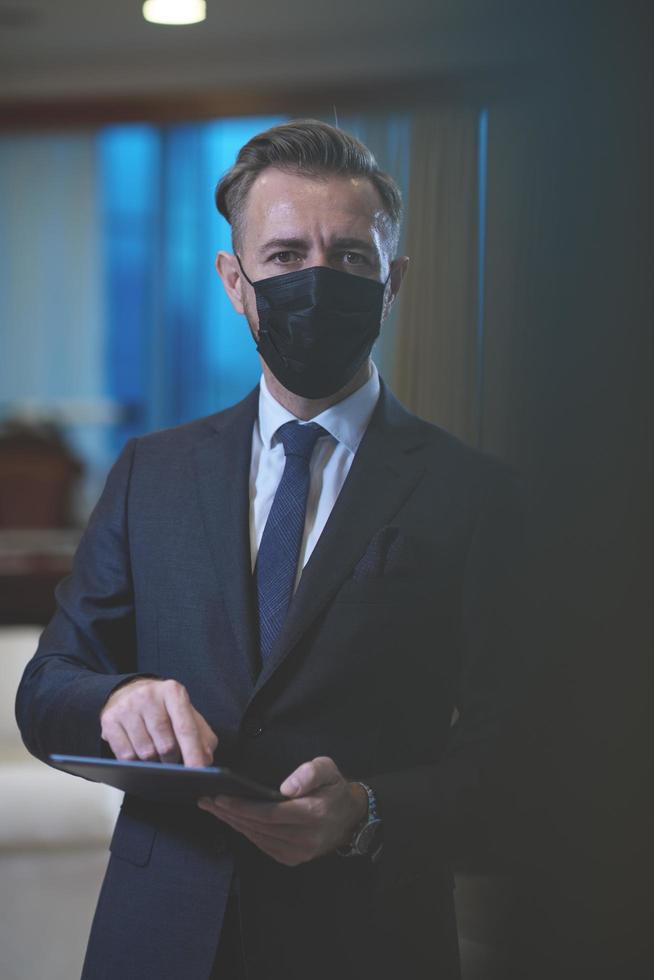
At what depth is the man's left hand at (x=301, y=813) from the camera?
81 cm

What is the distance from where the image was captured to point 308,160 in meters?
1.02

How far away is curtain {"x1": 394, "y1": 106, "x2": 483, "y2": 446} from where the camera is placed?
24.2 inches

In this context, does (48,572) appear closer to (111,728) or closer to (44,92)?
(44,92)

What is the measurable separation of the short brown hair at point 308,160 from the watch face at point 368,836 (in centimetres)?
56

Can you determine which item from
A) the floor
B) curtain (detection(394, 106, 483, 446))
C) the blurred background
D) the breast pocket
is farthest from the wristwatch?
the floor

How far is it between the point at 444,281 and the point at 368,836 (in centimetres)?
48

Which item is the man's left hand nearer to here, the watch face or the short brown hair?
the watch face

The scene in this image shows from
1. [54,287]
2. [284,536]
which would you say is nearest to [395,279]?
[284,536]

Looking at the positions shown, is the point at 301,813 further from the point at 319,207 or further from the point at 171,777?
the point at 319,207

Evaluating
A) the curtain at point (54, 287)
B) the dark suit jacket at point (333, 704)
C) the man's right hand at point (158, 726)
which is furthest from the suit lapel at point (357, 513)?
the curtain at point (54, 287)

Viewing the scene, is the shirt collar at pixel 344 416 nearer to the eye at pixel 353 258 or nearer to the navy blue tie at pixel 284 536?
the navy blue tie at pixel 284 536

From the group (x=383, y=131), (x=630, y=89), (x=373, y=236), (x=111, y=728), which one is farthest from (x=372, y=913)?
(x=383, y=131)

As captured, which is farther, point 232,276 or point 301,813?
point 232,276

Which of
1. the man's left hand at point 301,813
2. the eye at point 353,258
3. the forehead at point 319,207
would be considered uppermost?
the forehead at point 319,207
